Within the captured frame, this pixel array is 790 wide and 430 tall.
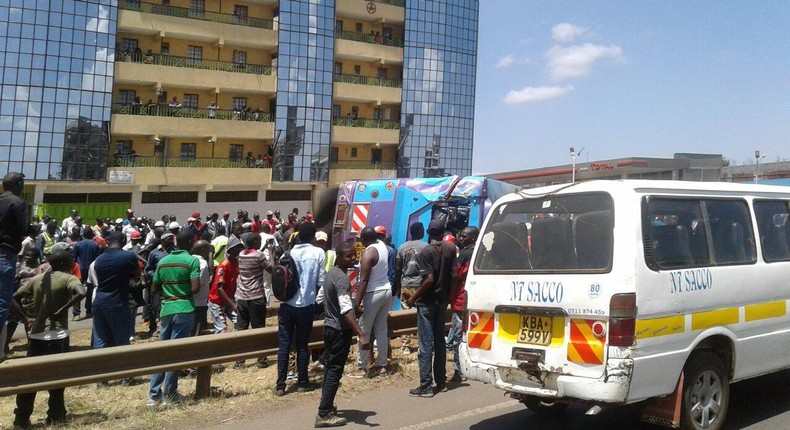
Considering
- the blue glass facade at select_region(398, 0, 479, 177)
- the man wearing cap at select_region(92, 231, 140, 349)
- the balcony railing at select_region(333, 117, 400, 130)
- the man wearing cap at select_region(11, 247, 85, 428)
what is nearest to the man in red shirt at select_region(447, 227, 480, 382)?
the man wearing cap at select_region(92, 231, 140, 349)

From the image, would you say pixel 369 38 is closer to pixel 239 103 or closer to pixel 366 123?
pixel 366 123

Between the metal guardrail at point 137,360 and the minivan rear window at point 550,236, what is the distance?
2.95 m

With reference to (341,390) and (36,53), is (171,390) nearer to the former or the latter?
(341,390)

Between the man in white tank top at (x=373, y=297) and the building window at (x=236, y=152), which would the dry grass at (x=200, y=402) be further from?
the building window at (x=236, y=152)

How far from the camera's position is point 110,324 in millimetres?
7344

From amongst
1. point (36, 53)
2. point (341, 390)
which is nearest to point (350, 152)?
point (36, 53)

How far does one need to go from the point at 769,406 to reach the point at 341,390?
4.38 metres

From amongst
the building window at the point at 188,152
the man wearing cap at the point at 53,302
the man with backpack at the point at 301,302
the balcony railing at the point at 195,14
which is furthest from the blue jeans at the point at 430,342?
the balcony railing at the point at 195,14

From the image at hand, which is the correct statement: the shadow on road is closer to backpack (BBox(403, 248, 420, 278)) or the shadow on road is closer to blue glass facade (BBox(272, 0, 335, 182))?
backpack (BBox(403, 248, 420, 278))

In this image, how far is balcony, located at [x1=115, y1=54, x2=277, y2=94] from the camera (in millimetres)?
37688

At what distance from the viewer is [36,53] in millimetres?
34375

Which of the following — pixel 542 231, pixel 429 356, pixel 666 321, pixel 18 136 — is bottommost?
pixel 429 356

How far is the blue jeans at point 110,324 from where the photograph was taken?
7.32 metres

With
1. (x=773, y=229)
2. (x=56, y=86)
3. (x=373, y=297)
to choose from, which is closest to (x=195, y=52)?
(x=56, y=86)
